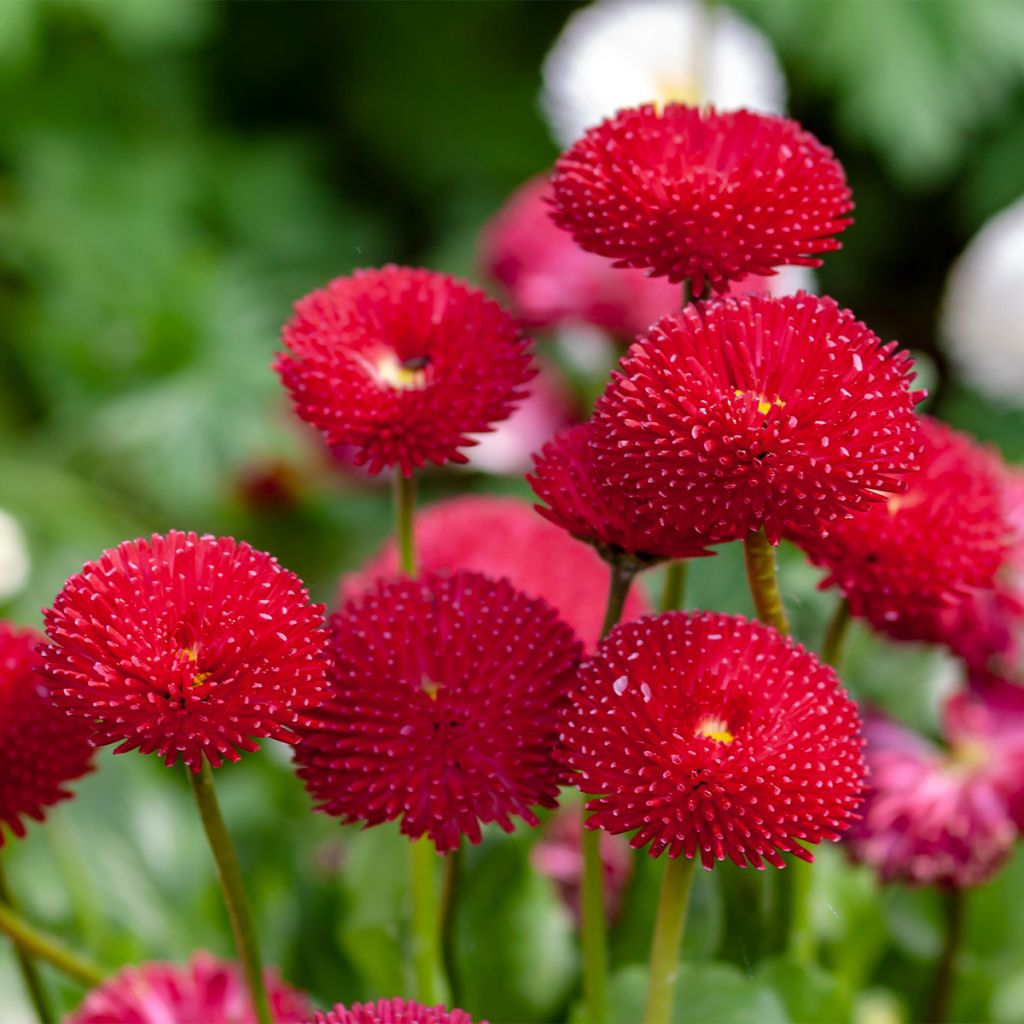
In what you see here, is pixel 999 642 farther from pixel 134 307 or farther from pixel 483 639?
pixel 134 307

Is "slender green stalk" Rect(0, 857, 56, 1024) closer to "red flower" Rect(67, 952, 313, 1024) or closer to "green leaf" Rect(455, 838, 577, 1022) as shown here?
"red flower" Rect(67, 952, 313, 1024)

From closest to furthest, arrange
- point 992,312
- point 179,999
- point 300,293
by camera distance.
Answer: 1. point 179,999
2. point 992,312
3. point 300,293

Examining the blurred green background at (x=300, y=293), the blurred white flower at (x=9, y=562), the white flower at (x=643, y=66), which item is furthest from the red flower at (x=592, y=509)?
the white flower at (x=643, y=66)

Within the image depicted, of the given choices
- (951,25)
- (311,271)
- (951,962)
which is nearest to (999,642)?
(951,962)

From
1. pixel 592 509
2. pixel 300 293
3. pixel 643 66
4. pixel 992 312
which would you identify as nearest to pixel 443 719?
pixel 592 509

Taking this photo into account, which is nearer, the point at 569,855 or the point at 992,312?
the point at 569,855

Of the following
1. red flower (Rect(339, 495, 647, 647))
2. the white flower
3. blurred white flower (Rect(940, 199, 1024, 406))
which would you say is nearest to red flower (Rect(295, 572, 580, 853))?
red flower (Rect(339, 495, 647, 647))

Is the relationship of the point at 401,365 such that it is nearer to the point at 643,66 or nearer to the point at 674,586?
the point at 674,586
